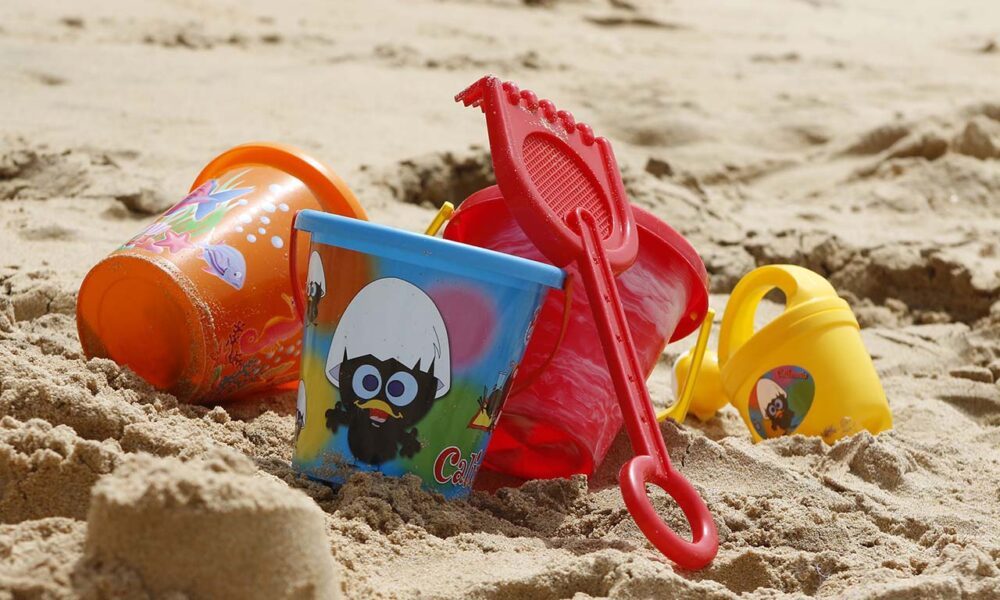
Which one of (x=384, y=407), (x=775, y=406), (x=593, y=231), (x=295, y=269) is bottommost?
(x=775, y=406)

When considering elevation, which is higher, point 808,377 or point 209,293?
point 209,293

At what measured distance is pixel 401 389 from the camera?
148 centimetres

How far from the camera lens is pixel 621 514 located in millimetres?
1549

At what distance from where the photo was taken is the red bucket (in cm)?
169

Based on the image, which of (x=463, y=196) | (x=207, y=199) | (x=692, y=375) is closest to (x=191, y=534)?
(x=207, y=199)

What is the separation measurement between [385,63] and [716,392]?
106 inches

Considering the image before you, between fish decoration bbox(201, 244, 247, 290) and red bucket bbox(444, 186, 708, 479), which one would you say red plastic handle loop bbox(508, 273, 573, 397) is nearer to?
red bucket bbox(444, 186, 708, 479)

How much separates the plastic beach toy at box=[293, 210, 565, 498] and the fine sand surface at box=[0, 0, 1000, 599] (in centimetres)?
6

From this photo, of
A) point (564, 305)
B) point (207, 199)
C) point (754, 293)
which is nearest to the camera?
point (564, 305)

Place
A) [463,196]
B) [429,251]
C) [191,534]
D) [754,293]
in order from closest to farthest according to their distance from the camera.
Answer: [191,534]
[429,251]
[754,293]
[463,196]

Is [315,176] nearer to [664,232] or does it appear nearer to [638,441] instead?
[664,232]

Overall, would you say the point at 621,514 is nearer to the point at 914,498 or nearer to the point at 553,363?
the point at 553,363

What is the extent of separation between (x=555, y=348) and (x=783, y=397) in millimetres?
535

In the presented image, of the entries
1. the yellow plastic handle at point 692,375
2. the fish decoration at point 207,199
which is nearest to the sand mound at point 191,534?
the fish decoration at point 207,199
